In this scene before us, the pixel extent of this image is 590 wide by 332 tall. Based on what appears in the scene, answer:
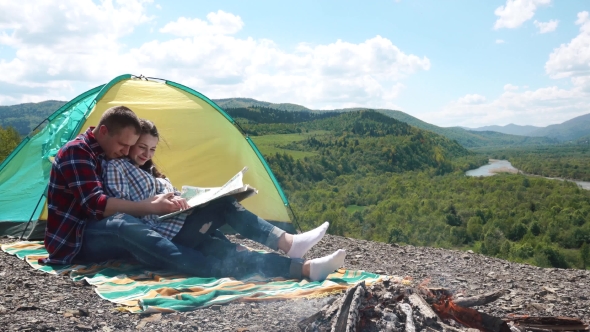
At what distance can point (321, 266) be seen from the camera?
3541mm

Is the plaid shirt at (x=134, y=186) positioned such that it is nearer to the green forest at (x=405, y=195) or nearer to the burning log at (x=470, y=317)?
the burning log at (x=470, y=317)

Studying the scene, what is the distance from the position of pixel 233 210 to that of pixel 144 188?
2.62 ft

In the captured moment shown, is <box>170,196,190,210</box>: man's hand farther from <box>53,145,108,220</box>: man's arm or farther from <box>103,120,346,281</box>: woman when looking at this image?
<box>53,145,108,220</box>: man's arm

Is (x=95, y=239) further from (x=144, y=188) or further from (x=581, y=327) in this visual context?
(x=581, y=327)

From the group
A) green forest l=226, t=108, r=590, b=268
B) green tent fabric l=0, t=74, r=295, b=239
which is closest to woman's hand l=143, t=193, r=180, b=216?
green tent fabric l=0, t=74, r=295, b=239

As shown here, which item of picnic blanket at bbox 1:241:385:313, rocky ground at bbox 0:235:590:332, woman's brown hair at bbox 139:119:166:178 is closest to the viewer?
rocky ground at bbox 0:235:590:332

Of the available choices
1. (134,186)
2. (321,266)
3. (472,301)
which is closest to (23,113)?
(134,186)

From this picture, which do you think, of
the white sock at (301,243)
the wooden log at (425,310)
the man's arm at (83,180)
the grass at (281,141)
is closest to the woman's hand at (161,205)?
the man's arm at (83,180)

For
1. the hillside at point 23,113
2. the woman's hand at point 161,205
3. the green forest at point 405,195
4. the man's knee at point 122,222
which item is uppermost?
the hillside at point 23,113

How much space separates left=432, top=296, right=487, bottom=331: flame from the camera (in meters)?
2.80

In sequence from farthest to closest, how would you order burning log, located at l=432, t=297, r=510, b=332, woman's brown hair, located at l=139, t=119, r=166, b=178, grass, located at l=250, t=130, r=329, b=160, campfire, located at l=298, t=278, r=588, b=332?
1. grass, located at l=250, t=130, r=329, b=160
2. woman's brown hair, located at l=139, t=119, r=166, b=178
3. burning log, located at l=432, t=297, r=510, b=332
4. campfire, located at l=298, t=278, r=588, b=332

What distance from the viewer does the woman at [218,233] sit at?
3.61m

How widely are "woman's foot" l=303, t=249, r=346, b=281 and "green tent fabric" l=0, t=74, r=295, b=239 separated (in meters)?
A: 2.79

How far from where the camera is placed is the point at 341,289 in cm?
325
